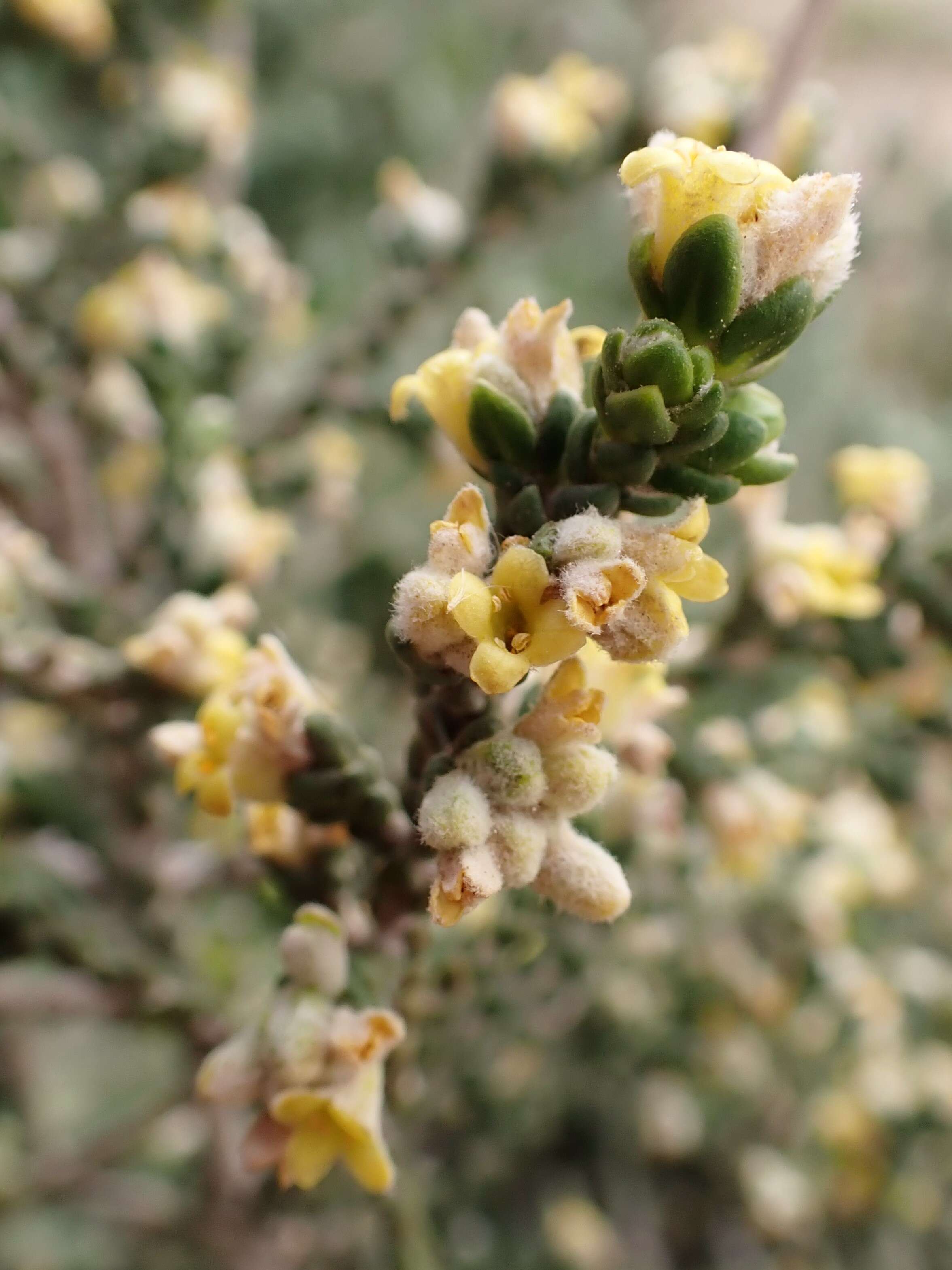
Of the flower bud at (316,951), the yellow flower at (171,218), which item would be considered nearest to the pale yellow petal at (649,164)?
the flower bud at (316,951)

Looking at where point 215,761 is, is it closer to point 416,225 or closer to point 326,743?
point 326,743

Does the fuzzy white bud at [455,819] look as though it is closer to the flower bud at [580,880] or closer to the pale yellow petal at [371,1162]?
the flower bud at [580,880]

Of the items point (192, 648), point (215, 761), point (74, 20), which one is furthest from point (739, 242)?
point (74, 20)

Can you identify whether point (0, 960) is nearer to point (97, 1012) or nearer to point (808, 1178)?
point (97, 1012)

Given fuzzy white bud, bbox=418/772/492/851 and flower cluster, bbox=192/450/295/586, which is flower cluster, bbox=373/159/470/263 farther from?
fuzzy white bud, bbox=418/772/492/851

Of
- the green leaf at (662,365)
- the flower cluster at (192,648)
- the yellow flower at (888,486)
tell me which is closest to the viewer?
Answer: the green leaf at (662,365)
